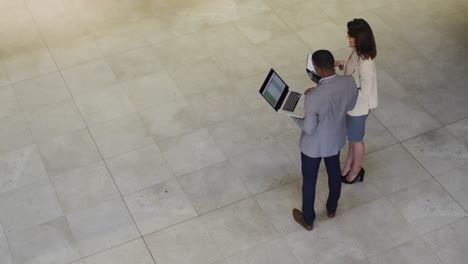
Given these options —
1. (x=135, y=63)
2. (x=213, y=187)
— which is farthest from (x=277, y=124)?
(x=135, y=63)

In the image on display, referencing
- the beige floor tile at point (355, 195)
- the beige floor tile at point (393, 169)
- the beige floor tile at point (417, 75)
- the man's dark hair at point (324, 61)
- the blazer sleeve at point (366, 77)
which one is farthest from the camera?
the beige floor tile at point (417, 75)

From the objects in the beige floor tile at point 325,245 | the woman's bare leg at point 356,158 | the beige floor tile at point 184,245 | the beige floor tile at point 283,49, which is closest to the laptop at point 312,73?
the woman's bare leg at point 356,158

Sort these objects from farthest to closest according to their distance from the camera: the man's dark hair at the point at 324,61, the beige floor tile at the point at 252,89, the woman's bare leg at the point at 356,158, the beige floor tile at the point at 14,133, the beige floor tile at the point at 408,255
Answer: the beige floor tile at the point at 252,89
the beige floor tile at the point at 14,133
the woman's bare leg at the point at 356,158
the beige floor tile at the point at 408,255
the man's dark hair at the point at 324,61

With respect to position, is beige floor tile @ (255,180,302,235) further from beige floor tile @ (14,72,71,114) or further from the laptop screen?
beige floor tile @ (14,72,71,114)

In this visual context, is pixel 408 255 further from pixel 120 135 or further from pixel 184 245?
pixel 120 135

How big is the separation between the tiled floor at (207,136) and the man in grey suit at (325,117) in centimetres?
72

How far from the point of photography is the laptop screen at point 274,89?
5.17 metres

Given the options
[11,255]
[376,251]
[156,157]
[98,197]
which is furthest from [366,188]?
[11,255]

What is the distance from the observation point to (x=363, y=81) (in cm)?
516

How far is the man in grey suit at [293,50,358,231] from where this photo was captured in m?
4.67

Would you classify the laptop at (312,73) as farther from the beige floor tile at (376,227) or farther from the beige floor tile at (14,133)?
the beige floor tile at (14,133)

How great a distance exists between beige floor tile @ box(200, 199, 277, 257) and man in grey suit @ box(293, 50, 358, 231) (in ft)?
1.83

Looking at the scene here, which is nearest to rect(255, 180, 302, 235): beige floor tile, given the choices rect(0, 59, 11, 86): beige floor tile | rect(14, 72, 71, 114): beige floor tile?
rect(14, 72, 71, 114): beige floor tile

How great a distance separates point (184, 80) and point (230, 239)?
7.03 feet
